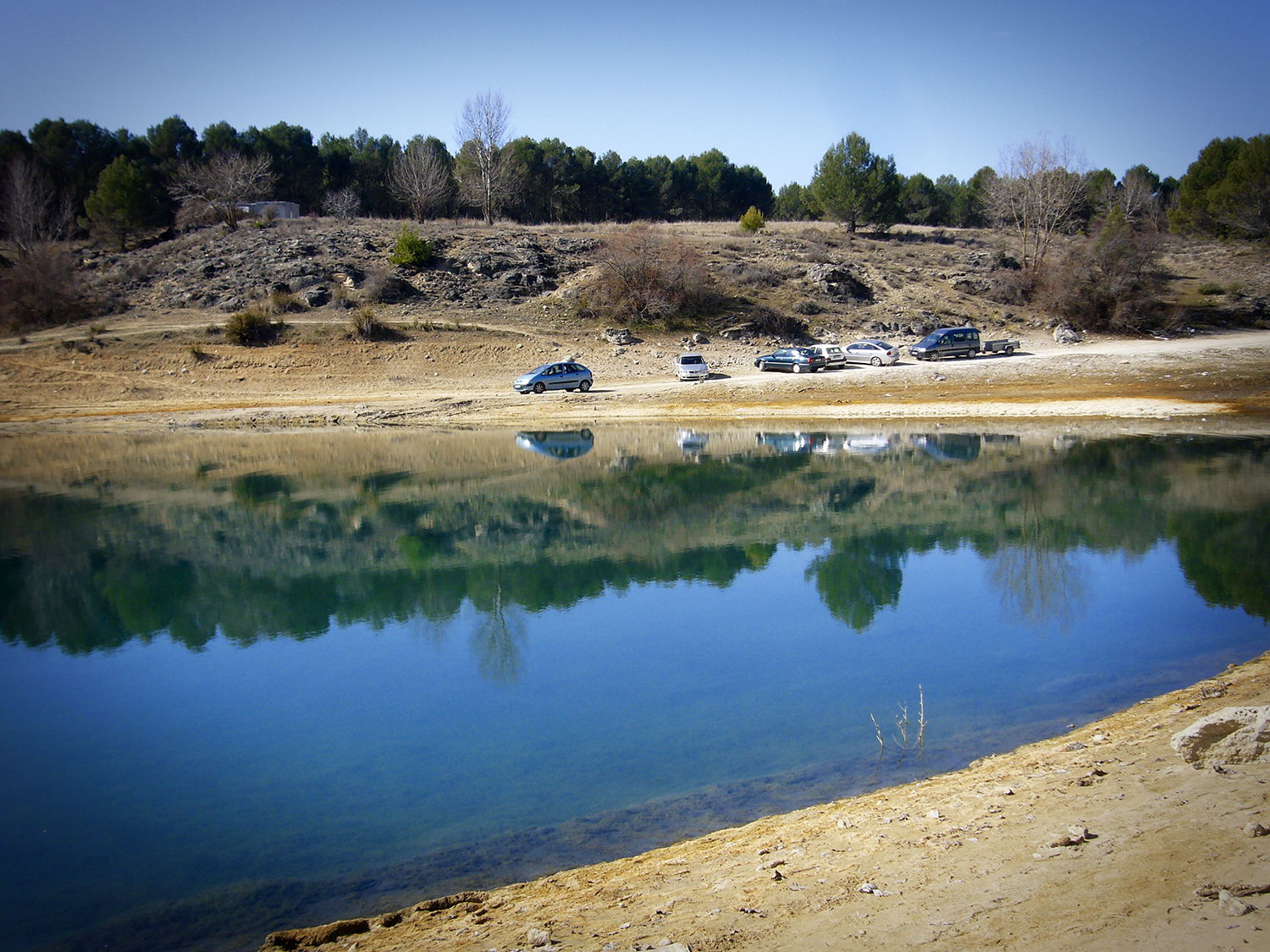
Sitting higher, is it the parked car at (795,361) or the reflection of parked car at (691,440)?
the parked car at (795,361)

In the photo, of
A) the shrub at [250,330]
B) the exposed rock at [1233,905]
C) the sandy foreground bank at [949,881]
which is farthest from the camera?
the shrub at [250,330]

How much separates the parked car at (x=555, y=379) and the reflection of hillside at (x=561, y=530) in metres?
12.8

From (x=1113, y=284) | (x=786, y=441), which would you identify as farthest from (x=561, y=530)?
(x=1113, y=284)

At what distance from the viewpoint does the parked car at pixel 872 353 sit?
49.7 m

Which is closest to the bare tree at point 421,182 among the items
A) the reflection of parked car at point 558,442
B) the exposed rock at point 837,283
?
the exposed rock at point 837,283

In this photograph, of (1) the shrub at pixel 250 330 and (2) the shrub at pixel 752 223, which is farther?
(2) the shrub at pixel 752 223

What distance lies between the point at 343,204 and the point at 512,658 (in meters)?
78.4

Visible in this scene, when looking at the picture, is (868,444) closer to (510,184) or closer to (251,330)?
(251,330)

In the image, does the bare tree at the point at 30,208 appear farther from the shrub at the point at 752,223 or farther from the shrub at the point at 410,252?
the shrub at the point at 752,223

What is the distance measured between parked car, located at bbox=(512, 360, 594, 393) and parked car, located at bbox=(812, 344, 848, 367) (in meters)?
13.5

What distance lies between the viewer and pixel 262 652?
15961 mm

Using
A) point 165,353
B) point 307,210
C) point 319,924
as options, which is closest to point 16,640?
point 319,924

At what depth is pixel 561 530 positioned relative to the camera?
2403 centimetres

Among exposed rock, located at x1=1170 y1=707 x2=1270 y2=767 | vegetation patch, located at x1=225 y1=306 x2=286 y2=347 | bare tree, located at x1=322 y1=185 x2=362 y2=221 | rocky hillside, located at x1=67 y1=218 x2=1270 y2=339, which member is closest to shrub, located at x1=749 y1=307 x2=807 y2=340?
rocky hillside, located at x1=67 y1=218 x2=1270 y2=339
